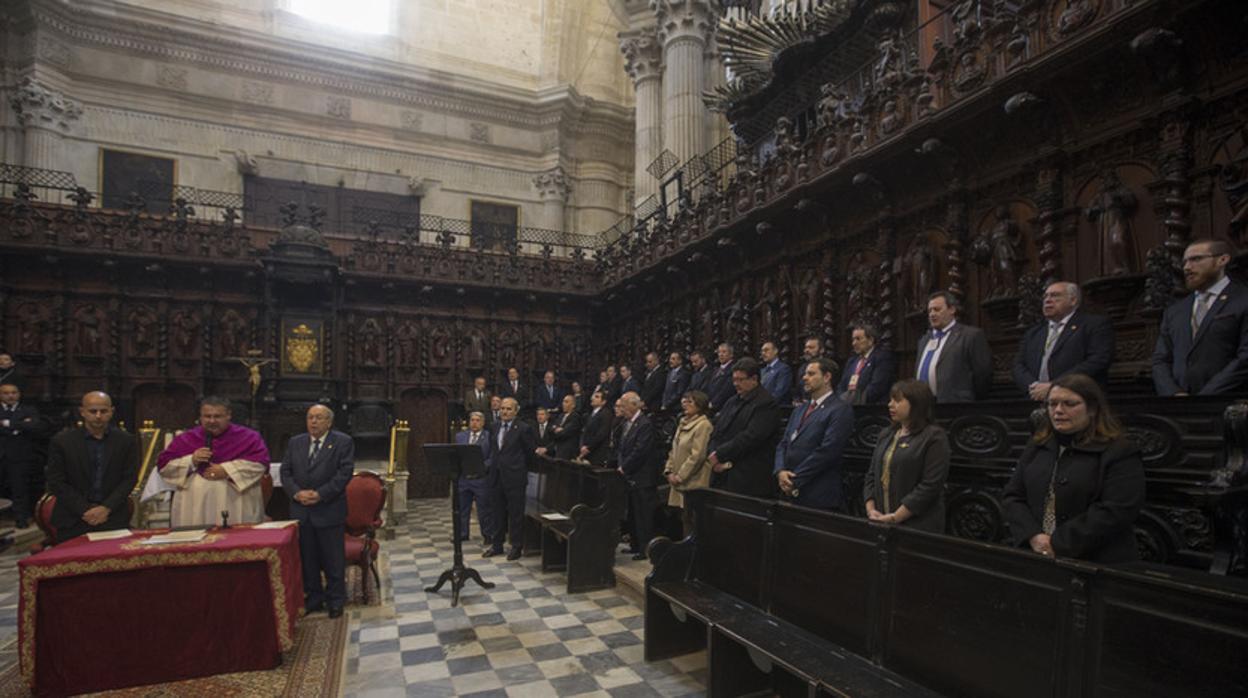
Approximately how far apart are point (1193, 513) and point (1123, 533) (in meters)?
1.01

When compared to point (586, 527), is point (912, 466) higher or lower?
higher

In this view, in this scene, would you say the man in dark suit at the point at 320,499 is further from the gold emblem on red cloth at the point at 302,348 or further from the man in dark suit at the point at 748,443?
the gold emblem on red cloth at the point at 302,348

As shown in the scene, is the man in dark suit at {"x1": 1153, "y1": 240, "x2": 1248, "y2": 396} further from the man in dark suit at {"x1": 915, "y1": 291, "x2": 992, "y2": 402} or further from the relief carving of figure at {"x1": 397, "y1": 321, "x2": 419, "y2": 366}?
the relief carving of figure at {"x1": 397, "y1": 321, "x2": 419, "y2": 366}

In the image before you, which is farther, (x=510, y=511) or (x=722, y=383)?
(x=722, y=383)

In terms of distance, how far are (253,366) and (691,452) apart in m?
9.66

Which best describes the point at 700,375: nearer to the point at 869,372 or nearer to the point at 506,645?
the point at 869,372

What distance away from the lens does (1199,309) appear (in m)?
3.74

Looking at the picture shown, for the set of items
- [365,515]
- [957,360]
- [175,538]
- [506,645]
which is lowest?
[506,645]

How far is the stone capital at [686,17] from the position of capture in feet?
51.5

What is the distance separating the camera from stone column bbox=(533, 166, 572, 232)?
2122 cm

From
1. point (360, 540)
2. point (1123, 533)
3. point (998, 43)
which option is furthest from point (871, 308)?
point (360, 540)

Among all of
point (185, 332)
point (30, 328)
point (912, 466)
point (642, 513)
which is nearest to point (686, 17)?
point (185, 332)

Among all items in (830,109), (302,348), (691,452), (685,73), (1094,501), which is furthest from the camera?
(685,73)

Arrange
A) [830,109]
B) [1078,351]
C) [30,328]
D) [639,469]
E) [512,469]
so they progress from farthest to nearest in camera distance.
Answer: [30,328] < [830,109] < [512,469] < [639,469] < [1078,351]
